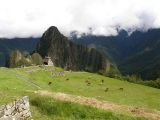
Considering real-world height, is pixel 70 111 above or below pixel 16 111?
below

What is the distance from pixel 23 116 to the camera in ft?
69.3

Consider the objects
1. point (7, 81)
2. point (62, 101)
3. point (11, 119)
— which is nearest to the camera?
point (11, 119)

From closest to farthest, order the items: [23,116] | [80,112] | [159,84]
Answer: [23,116]
[80,112]
[159,84]

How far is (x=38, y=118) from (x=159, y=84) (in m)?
128

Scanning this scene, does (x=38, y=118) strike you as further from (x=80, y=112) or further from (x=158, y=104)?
(x=158, y=104)

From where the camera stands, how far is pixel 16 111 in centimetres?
2038

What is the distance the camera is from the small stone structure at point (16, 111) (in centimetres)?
1867

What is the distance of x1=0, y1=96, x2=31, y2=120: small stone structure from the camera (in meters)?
18.7

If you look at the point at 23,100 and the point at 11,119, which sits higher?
the point at 23,100

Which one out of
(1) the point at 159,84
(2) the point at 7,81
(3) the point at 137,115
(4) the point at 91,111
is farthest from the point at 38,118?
(1) the point at 159,84

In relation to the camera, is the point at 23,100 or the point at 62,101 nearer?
the point at 23,100

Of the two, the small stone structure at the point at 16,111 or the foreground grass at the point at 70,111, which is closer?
the small stone structure at the point at 16,111

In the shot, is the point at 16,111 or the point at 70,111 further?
the point at 70,111

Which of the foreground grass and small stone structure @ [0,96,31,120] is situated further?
the foreground grass
